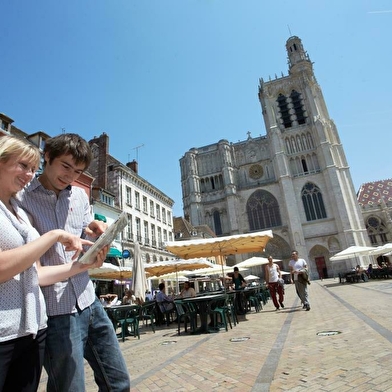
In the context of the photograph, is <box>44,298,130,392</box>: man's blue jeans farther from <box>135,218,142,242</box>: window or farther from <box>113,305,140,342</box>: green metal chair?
<box>135,218,142,242</box>: window

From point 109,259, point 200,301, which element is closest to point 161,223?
point 109,259

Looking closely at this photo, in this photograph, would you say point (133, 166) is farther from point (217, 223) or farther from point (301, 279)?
point (301, 279)

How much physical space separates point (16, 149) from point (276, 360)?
4.13 metres

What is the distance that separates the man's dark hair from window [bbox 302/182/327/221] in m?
44.7

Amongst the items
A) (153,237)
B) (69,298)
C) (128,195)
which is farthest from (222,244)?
(153,237)

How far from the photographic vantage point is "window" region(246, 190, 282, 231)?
44.9 m

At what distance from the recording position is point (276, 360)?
4.05 m

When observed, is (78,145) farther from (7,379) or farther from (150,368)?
(150,368)

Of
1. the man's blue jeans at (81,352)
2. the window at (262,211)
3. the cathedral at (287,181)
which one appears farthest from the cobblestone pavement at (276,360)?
the window at (262,211)

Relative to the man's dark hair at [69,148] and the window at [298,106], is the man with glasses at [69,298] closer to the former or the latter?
the man's dark hair at [69,148]

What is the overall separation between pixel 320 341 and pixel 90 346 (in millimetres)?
4421

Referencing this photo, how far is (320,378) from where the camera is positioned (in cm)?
319

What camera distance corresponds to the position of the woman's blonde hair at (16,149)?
1393 mm

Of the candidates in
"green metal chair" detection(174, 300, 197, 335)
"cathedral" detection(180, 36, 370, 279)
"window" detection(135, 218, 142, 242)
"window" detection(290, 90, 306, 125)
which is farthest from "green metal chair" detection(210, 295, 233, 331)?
"window" detection(290, 90, 306, 125)
